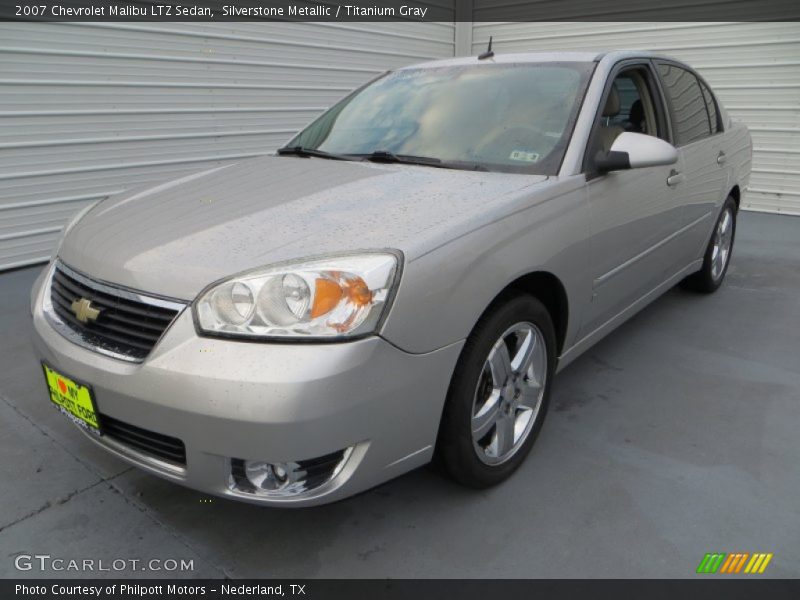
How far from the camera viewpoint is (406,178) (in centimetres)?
226

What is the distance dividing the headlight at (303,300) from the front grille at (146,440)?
35 cm

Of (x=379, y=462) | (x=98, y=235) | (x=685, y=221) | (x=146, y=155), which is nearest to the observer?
(x=379, y=462)

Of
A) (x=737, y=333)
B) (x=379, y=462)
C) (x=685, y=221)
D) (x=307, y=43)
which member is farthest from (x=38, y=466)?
(x=307, y=43)

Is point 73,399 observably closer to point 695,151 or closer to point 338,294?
point 338,294

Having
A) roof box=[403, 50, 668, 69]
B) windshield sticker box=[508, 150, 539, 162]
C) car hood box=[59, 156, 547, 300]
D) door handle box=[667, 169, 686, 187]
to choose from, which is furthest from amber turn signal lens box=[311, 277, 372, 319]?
door handle box=[667, 169, 686, 187]

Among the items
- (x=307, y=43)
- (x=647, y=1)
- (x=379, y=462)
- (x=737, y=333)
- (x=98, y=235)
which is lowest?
(x=737, y=333)

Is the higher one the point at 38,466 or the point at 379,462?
the point at 379,462

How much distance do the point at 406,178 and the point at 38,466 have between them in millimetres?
1772

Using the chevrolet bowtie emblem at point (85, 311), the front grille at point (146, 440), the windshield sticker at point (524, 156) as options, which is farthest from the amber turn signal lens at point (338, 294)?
the windshield sticker at point (524, 156)

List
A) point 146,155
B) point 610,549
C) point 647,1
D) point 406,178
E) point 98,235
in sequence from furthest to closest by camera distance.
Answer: point 647,1
point 146,155
point 406,178
point 98,235
point 610,549

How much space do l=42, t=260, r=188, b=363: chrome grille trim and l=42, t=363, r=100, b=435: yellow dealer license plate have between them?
0.41ft

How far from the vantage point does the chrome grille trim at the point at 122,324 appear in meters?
1.66

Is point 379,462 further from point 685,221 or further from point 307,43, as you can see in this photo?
point 307,43

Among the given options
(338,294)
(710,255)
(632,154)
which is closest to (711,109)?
(710,255)
